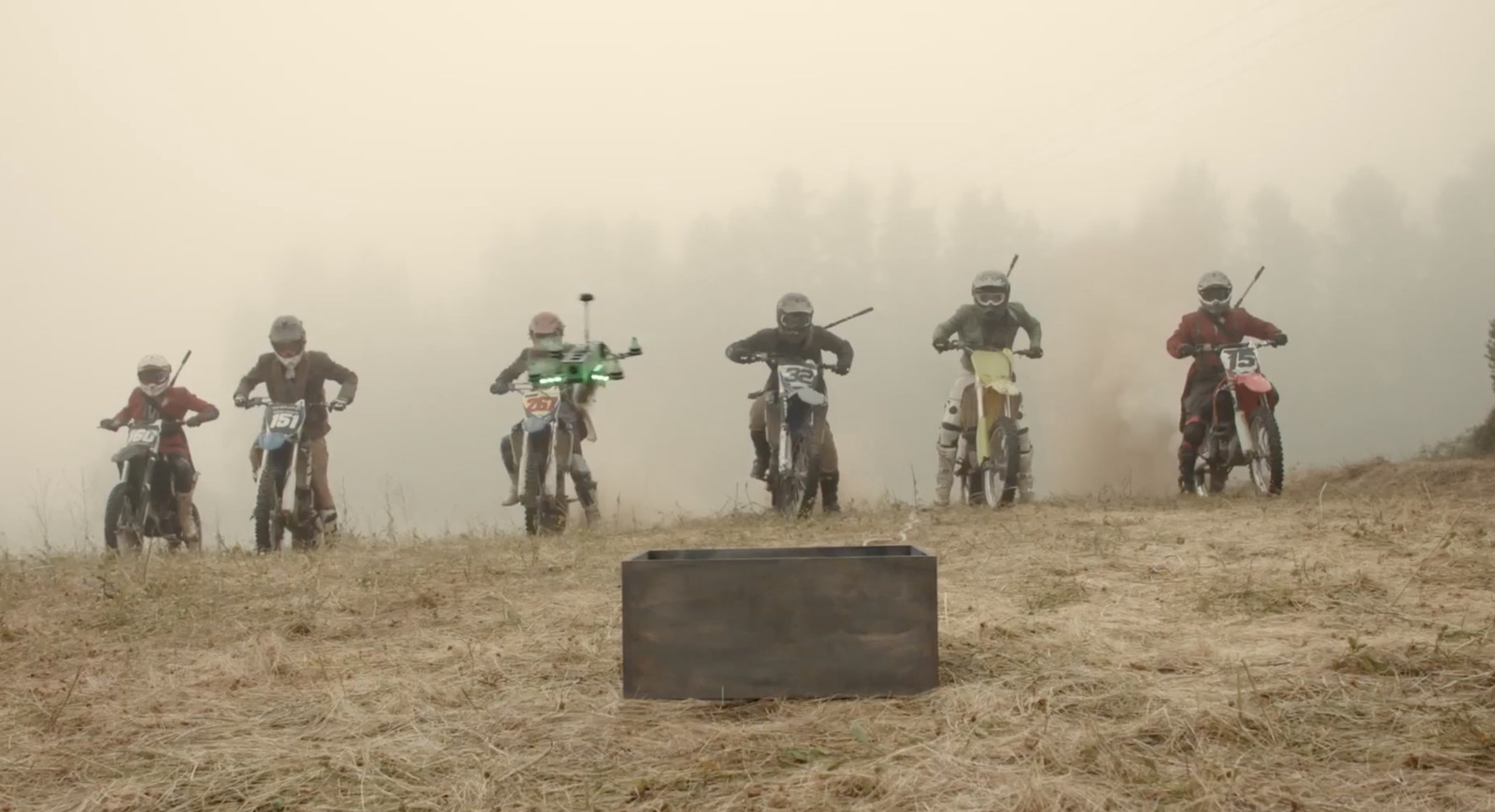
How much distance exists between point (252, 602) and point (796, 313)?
5901 millimetres

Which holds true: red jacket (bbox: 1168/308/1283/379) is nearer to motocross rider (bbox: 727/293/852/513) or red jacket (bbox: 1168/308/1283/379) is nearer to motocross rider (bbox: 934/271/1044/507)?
motocross rider (bbox: 934/271/1044/507)

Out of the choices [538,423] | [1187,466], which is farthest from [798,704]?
[1187,466]

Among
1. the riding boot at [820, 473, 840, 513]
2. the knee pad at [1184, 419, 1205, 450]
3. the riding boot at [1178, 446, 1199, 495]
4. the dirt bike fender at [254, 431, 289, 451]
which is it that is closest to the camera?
the dirt bike fender at [254, 431, 289, 451]

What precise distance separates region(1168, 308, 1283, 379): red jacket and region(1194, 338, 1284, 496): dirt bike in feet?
1.18

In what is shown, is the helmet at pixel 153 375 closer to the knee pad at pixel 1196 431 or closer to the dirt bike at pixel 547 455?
the dirt bike at pixel 547 455

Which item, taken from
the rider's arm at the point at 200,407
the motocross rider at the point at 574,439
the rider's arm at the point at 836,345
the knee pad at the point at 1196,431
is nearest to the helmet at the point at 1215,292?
the knee pad at the point at 1196,431

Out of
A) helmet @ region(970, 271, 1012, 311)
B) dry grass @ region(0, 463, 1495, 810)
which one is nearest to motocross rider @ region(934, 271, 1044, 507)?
helmet @ region(970, 271, 1012, 311)

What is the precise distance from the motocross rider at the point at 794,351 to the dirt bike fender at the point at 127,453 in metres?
4.86

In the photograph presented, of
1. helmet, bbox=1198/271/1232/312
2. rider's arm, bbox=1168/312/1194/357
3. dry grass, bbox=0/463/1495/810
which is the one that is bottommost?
dry grass, bbox=0/463/1495/810

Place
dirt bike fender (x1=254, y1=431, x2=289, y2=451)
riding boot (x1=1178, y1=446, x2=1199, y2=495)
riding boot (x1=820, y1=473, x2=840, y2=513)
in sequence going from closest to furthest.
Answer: dirt bike fender (x1=254, y1=431, x2=289, y2=451) → riding boot (x1=820, y1=473, x2=840, y2=513) → riding boot (x1=1178, y1=446, x2=1199, y2=495)

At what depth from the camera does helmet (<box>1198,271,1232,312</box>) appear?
11.2 metres

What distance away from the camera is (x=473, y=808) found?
2.98 m

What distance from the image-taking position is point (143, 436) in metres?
10.3

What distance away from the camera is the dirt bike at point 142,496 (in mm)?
10125
